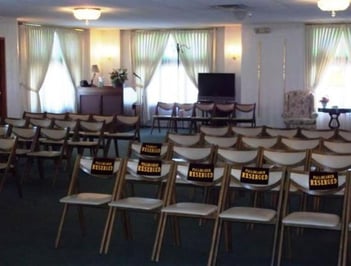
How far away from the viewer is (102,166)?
5371 millimetres

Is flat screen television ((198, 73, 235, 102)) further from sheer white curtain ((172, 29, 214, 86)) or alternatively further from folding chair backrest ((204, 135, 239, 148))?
folding chair backrest ((204, 135, 239, 148))

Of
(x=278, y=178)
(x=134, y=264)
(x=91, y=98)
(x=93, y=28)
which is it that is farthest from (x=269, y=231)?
(x=93, y=28)

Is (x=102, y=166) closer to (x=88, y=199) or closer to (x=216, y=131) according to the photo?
(x=88, y=199)

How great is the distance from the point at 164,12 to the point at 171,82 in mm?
4678

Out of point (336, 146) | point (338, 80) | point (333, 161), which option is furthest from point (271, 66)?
point (333, 161)

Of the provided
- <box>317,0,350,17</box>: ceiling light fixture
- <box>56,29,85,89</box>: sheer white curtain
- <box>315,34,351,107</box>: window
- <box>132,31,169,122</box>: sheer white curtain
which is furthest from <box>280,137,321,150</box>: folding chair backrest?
<box>56,29,85,89</box>: sheer white curtain

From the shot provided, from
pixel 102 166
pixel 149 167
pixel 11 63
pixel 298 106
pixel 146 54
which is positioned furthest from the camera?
pixel 146 54

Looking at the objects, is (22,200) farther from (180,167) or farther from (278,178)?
(278,178)

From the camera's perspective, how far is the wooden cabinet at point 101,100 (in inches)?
617

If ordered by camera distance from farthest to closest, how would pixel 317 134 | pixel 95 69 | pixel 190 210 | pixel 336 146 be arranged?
pixel 95 69 → pixel 317 134 → pixel 336 146 → pixel 190 210

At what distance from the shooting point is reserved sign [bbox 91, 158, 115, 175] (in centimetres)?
536

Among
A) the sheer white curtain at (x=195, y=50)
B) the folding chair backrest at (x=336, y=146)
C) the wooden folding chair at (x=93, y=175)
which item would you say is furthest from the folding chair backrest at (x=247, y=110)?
the wooden folding chair at (x=93, y=175)

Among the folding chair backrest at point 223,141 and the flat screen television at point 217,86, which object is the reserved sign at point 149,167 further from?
the flat screen television at point 217,86

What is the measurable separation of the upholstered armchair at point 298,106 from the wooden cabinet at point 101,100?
424 cm
